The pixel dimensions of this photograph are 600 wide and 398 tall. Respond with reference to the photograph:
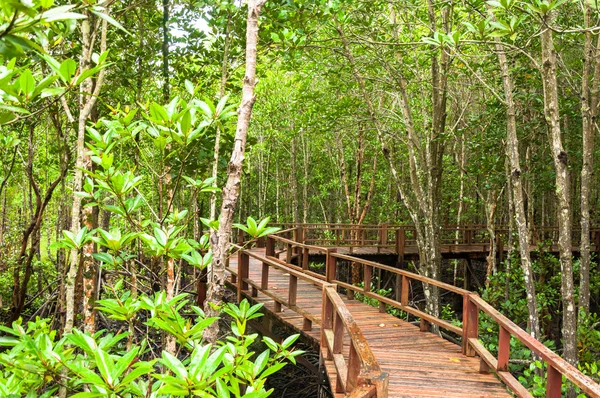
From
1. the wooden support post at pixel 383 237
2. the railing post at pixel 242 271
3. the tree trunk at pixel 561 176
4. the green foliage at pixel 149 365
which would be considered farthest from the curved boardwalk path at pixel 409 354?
the wooden support post at pixel 383 237

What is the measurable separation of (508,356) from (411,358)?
3.98ft

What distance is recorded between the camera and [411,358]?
5.09 metres

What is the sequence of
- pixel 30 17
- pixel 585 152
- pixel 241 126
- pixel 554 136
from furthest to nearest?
1. pixel 585 152
2. pixel 554 136
3. pixel 241 126
4. pixel 30 17

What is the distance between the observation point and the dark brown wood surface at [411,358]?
4219 mm

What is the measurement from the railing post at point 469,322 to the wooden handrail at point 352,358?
5.09 feet

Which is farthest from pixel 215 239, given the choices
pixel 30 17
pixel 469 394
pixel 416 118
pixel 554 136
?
pixel 416 118

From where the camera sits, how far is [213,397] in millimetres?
1892

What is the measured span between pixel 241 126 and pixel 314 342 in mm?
3679

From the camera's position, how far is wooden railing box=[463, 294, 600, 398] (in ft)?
9.68

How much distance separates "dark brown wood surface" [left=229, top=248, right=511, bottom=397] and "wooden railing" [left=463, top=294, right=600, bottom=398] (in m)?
0.20

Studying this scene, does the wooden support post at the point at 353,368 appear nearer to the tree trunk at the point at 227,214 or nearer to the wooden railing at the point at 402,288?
the tree trunk at the point at 227,214

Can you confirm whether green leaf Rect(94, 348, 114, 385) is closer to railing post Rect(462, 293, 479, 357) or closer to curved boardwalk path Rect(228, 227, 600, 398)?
curved boardwalk path Rect(228, 227, 600, 398)

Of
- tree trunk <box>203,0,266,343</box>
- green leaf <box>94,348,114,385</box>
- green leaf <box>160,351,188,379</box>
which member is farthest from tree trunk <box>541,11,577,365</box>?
green leaf <box>94,348,114,385</box>

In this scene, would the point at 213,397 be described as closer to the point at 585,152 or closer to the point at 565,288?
the point at 565,288
